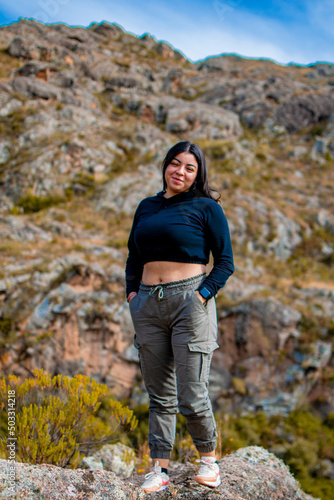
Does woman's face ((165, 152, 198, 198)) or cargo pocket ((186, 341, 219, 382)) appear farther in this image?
woman's face ((165, 152, 198, 198))

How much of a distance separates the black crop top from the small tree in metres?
1.58

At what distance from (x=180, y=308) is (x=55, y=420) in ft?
5.48

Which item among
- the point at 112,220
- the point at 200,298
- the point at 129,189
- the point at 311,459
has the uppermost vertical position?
the point at 129,189

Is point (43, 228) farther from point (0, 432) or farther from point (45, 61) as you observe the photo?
point (45, 61)

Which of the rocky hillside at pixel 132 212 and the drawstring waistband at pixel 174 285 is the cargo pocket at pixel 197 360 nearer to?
the drawstring waistband at pixel 174 285

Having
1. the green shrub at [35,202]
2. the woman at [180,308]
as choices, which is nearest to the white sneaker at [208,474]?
the woman at [180,308]

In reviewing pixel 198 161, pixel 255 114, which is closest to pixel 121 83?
pixel 255 114

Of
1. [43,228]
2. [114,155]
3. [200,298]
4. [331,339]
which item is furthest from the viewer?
[114,155]

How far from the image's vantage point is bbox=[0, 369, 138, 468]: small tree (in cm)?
259

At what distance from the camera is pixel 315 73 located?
54312 mm

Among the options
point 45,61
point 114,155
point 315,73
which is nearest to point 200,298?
point 114,155

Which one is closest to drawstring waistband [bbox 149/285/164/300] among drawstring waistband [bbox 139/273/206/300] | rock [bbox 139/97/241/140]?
drawstring waistband [bbox 139/273/206/300]

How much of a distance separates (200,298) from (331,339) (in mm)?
9354

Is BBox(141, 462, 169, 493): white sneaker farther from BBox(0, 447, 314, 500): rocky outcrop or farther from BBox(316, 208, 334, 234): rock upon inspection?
BBox(316, 208, 334, 234): rock
